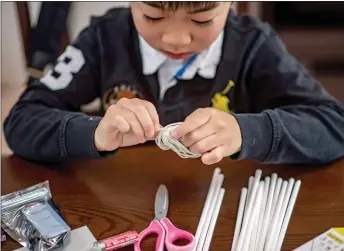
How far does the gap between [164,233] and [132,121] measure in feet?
0.48

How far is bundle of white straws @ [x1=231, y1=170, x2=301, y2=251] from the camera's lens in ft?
2.22

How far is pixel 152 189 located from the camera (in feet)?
2.60

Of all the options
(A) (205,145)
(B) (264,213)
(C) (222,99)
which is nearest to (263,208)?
(B) (264,213)

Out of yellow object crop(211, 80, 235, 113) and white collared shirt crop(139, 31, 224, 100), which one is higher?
white collared shirt crop(139, 31, 224, 100)

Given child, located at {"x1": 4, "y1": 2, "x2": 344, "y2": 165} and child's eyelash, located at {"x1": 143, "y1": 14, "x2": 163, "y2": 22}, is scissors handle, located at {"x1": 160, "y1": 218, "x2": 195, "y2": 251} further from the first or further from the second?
child's eyelash, located at {"x1": 143, "y1": 14, "x2": 163, "y2": 22}

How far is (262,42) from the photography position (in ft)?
3.29

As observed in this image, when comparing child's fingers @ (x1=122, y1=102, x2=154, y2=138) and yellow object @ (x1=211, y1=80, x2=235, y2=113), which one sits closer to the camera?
child's fingers @ (x1=122, y1=102, x2=154, y2=138)

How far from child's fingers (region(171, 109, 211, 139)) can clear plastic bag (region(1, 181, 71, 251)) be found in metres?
A: 0.18

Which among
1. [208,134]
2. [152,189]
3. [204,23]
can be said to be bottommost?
[152,189]

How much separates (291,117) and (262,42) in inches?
8.0

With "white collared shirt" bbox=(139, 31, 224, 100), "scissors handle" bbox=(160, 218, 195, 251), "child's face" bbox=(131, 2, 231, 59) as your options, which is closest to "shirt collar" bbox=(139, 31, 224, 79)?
"white collared shirt" bbox=(139, 31, 224, 100)

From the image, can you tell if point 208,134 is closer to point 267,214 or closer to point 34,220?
point 267,214

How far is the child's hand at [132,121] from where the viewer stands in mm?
704

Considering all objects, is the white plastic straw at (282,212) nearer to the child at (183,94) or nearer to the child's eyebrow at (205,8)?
the child at (183,94)
